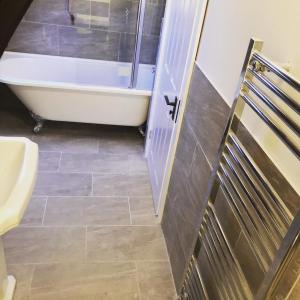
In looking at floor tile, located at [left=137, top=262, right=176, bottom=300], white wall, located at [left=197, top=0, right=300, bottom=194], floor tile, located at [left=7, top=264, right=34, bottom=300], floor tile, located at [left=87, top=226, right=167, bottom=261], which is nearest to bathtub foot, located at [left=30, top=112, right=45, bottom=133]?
floor tile, located at [left=87, top=226, right=167, bottom=261]

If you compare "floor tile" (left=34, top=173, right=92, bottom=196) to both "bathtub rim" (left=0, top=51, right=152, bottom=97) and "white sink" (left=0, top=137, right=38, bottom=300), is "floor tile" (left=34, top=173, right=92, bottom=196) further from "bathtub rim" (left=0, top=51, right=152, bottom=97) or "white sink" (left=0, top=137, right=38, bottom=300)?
"white sink" (left=0, top=137, right=38, bottom=300)

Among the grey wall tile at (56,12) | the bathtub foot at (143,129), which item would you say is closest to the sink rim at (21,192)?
the bathtub foot at (143,129)

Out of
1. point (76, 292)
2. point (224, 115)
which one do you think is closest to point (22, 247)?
point (76, 292)

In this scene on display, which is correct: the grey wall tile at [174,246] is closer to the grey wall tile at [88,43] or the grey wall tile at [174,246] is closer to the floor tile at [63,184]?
the floor tile at [63,184]

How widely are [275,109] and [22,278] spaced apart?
1.73 meters

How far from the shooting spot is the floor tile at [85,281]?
1.84 meters

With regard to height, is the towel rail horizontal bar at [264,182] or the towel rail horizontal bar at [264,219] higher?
the towel rail horizontal bar at [264,182]

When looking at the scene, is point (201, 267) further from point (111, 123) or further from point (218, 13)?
point (111, 123)

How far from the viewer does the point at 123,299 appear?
185 centimetres

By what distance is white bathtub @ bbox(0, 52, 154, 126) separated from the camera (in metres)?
2.95

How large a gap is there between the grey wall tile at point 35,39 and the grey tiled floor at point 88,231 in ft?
2.98

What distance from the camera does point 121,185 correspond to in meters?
2.70

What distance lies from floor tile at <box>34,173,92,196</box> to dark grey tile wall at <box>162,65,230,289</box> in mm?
804

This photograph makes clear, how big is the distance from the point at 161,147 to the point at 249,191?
1.37 meters
